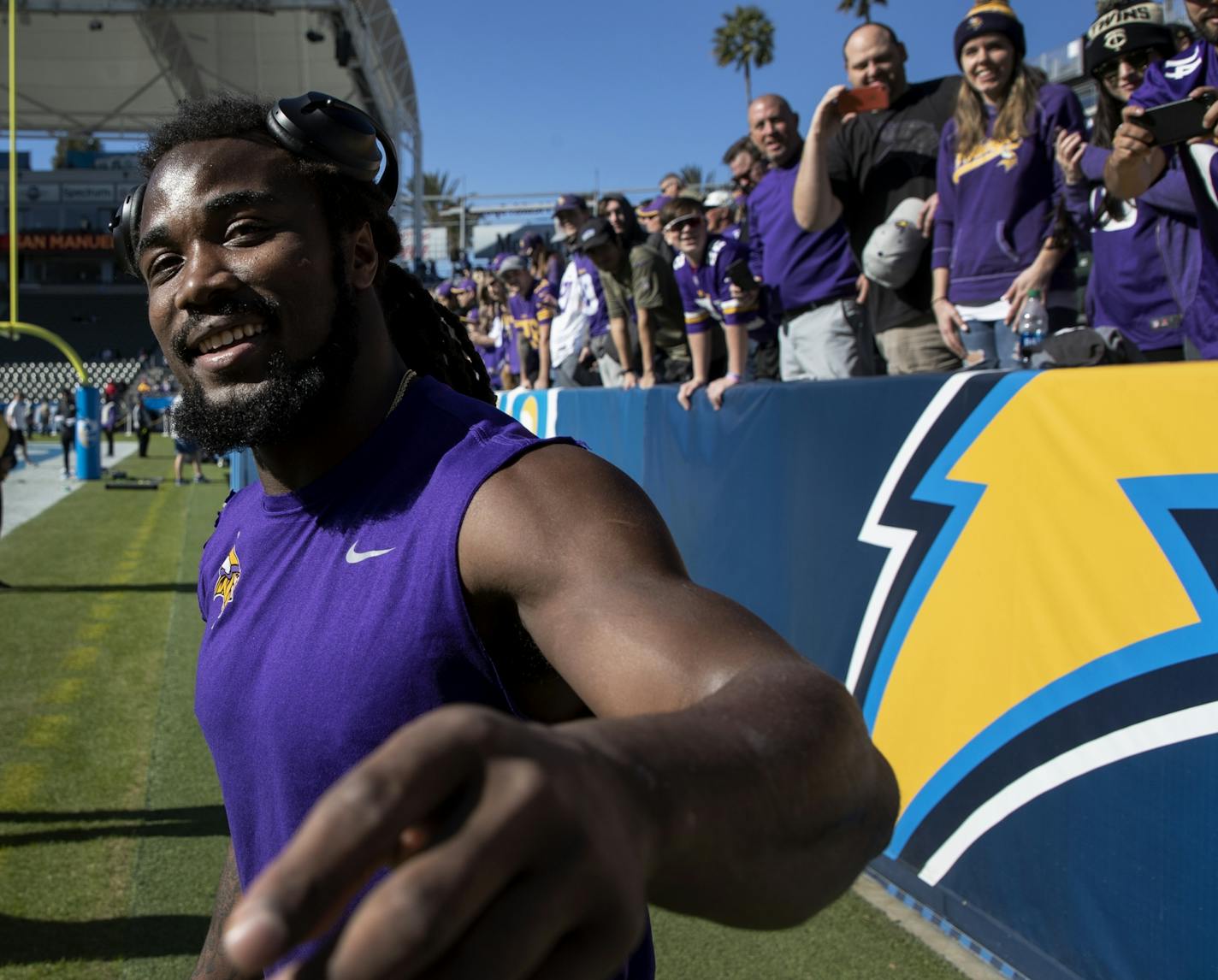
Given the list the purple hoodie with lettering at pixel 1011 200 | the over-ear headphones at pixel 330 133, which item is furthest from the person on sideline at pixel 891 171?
the over-ear headphones at pixel 330 133

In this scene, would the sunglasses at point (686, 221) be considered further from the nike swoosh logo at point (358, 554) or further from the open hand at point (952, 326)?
the nike swoosh logo at point (358, 554)

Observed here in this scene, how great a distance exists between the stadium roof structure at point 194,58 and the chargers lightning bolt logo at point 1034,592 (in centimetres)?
2775

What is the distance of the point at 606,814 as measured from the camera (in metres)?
0.62

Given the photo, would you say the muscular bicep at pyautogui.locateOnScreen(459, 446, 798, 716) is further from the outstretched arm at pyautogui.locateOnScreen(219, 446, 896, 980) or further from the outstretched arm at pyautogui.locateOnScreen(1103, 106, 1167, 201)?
the outstretched arm at pyautogui.locateOnScreen(1103, 106, 1167, 201)

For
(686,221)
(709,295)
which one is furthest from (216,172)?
(686,221)

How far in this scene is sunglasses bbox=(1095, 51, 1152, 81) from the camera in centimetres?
396

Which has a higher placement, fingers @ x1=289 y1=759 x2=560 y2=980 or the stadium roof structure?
the stadium roof structure

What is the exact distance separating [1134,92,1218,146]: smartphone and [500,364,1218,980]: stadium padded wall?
99 cm

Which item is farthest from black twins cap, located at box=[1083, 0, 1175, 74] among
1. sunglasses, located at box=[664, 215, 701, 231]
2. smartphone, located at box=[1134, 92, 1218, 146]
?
sunglasses, located at box=[664, 215, 701, 231]

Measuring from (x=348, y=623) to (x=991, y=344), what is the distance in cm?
375

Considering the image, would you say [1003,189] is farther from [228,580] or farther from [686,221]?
[228,580]

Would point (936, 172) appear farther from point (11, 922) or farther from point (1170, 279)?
point (11, 922)

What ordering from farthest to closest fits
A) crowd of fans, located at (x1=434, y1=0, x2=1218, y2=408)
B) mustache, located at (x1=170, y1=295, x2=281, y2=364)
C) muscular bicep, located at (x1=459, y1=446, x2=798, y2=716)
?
1. crowd of fans, located at (x1=434, y1=0, x2=1218, y2=408)
2. mustache, located at (x1=170, y1=295, x2=281, y2=364)
3. muscular bicep, located at (x1=459, y1=446, x2=798, y2=716)

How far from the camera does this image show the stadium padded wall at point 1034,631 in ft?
8.37
